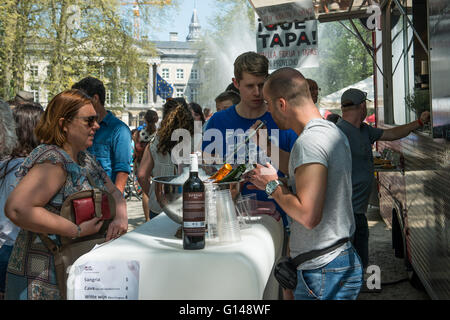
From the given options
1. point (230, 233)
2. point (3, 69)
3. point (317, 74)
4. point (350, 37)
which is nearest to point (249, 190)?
point (230, 233)

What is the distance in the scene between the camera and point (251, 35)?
3425cm

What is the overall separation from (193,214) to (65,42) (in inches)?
874

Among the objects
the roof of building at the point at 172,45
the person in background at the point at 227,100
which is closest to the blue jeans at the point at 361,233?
the person in background at the point at 227,100

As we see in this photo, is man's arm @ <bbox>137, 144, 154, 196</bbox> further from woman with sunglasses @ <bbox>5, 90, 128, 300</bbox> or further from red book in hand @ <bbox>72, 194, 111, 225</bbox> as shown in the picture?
red book in hand @ <bbox>72, 194, 111, 225</bbox>

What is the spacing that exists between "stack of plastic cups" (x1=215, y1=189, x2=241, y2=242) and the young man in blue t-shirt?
0.70 meters

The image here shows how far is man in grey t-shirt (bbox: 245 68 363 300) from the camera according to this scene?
236 centimetres

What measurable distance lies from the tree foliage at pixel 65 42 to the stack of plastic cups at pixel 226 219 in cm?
1907

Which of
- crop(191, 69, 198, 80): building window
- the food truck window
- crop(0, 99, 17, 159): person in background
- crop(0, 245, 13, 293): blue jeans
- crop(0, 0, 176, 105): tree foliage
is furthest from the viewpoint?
crop(191, 69, 198, 80): building window

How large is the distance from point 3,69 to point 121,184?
18658mm

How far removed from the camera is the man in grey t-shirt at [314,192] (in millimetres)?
2363

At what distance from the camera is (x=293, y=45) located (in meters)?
8.99

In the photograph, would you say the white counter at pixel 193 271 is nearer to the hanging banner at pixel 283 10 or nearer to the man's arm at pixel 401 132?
the man's arm at pixel 401 132

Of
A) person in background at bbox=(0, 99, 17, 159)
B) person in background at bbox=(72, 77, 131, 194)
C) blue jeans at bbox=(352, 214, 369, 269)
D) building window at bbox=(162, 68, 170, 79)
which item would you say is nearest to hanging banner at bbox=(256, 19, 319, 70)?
blue jeans at bbox=(352, 214, 369, 269)

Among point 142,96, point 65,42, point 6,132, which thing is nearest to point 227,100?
point 6,132
